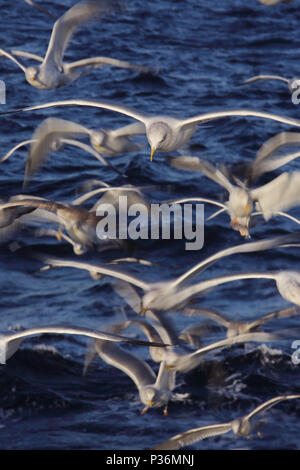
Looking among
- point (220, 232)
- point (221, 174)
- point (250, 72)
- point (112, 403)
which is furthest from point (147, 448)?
point (250, 72)

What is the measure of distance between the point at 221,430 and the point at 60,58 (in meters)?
6.50

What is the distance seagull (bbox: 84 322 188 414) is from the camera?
10.9 meters


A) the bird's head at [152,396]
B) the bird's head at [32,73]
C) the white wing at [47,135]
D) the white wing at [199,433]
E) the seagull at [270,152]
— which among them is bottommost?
the white wing at [199,433]

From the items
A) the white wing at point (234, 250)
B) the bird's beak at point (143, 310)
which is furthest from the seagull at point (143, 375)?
the white wing at point (234, 250)

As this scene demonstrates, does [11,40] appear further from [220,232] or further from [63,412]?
[63,412]

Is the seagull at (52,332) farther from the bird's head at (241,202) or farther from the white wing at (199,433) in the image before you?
the bird's head at (241,202)

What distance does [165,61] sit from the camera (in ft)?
78.6

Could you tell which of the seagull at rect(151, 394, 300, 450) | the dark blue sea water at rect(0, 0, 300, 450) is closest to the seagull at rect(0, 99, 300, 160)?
the dark blue sea water at rect(0, 0, 300, 450)

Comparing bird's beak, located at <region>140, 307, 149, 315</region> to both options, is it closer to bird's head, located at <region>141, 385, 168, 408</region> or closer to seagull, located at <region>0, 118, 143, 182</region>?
bird's head, located at <region>141, 385, 168, 408</region>

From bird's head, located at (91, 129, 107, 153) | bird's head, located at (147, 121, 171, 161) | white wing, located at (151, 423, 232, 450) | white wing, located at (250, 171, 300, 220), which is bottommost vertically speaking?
white wing, located at (151, 423, 232, 450)

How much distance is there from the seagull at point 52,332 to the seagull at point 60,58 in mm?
4648

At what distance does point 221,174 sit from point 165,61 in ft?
41.3

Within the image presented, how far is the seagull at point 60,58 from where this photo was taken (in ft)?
44.7

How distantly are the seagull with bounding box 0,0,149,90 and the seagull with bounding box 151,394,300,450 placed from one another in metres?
5.59
